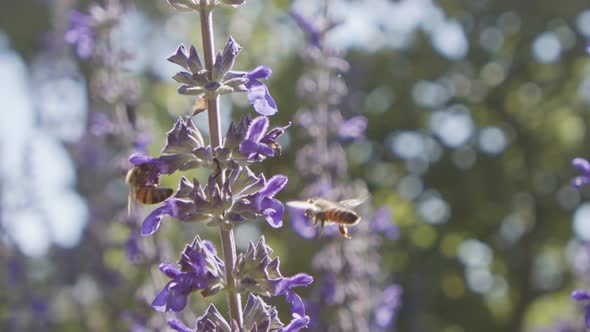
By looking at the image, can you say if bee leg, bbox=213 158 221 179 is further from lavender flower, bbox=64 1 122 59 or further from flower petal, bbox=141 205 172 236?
lavender flower, bbox=64 1 122 59

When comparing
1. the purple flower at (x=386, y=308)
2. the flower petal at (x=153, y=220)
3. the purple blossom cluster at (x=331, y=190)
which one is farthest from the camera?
the purple flower at (x=386, y=308)

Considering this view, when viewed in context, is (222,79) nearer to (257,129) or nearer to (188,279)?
(257,129)

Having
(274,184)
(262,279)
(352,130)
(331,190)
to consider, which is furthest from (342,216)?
(352,130)

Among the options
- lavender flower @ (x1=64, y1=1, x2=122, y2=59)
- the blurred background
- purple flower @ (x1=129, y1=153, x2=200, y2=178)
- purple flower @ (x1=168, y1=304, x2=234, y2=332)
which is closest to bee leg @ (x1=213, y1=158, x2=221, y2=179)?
purple flower @ (x1=129, y1=153, x2=200, y2=178)

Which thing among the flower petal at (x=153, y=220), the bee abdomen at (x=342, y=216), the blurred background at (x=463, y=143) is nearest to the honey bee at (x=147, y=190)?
the flower petal at (x=153, y=220)

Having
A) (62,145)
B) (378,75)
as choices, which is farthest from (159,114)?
(378,75)

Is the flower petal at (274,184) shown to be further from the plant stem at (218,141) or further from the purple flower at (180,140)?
the purple flower at (180,140)

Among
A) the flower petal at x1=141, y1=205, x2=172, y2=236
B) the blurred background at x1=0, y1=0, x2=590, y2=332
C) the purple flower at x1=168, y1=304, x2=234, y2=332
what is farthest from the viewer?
the blurred background at x1=0, y1=0, x2=590, y2=332

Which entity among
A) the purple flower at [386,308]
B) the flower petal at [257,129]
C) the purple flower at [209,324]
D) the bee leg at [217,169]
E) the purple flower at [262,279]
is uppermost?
the flower petal at [257,129]
